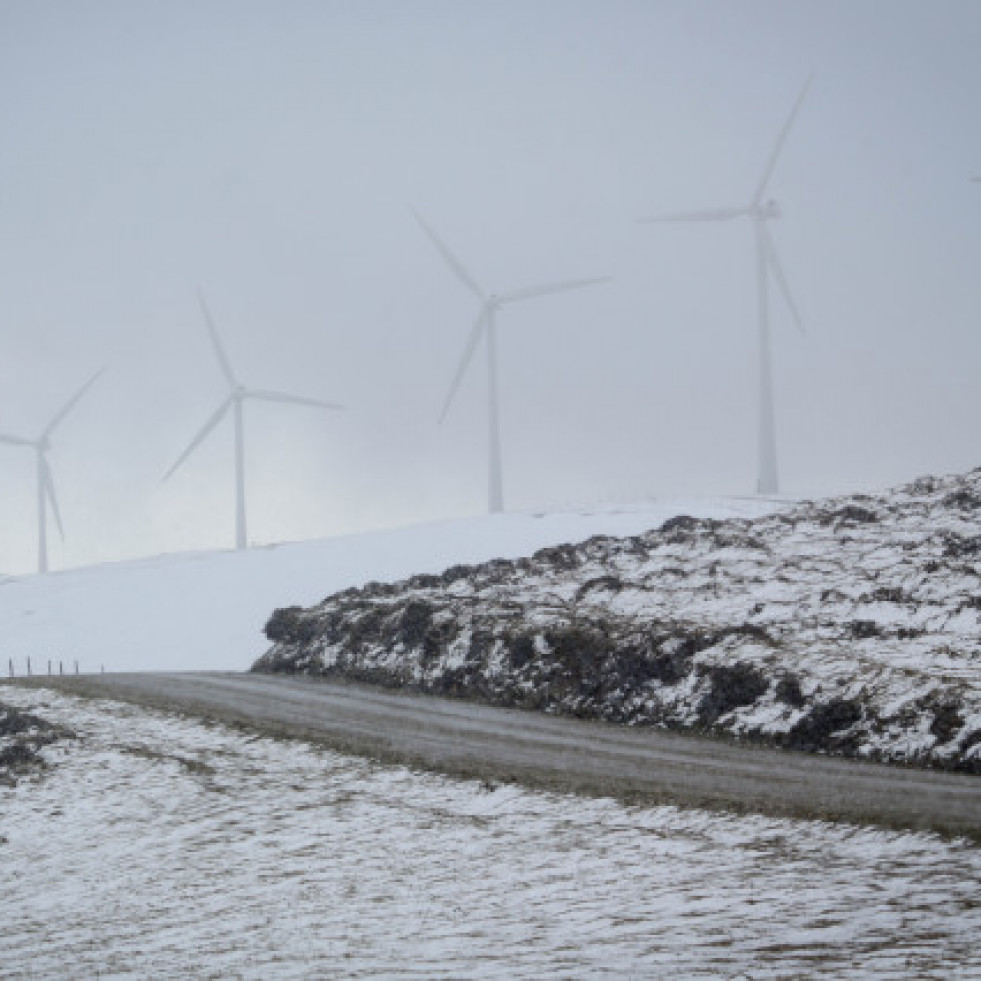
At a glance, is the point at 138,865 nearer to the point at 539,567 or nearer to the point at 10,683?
the point at 10,683

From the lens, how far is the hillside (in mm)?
19500

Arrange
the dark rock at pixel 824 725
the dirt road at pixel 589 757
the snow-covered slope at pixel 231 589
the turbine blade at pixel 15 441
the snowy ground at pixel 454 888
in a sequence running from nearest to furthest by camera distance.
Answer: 1. the snowy ground at pixel 454 888
2. the dirt road at pixel 589 757
3. the dark rock at pixel 824 725
4. the snow-covered slope at pixel 231 589
5. the turbine blade at pixel 15 441

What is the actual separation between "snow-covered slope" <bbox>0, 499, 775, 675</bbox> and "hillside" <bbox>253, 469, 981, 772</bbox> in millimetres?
17077

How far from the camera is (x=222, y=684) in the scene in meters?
30.5

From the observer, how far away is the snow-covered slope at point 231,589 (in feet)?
184

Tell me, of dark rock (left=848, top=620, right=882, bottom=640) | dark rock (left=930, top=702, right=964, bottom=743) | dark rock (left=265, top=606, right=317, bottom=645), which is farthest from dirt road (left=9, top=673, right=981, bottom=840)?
dark rock (left=265, top=606, right=317, bottom=645)

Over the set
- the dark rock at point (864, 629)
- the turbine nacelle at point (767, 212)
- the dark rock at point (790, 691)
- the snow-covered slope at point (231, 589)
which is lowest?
the dark rock at point (790, 691)

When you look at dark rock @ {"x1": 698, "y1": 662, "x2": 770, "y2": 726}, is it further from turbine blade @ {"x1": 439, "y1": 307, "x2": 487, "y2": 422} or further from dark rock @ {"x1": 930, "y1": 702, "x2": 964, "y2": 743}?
turbine blade @ {"x1": 439, "y1": 307, "x2": 487, "y2": 422}

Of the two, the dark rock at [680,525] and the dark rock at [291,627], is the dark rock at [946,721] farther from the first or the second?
the dark rock at [680,525]

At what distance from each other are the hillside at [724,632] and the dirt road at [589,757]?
105 cm

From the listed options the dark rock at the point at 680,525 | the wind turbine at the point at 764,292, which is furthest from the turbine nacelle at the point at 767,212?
the dark rock at the point at 680,525

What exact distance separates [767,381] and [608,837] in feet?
243

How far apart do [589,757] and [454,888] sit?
22.6ft

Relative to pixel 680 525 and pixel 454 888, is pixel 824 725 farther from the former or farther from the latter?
pixel 680 525
